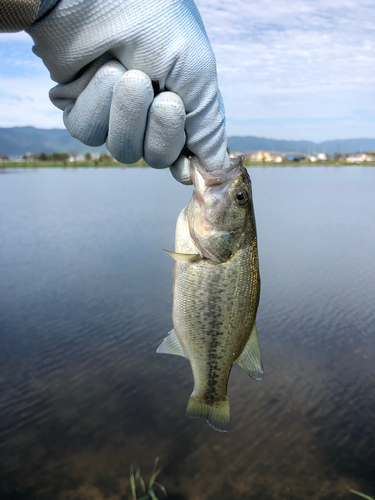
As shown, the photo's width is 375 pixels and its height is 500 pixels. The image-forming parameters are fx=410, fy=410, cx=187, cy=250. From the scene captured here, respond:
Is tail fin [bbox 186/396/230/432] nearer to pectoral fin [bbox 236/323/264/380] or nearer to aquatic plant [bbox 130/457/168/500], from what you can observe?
pectoral fin [bbox 236/323/264/380]

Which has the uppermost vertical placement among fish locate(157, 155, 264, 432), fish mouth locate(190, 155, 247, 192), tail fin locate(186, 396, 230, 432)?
Answer: fish mouth locate(190, 155, 247, 192)

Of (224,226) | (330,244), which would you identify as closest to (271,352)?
(224,226)

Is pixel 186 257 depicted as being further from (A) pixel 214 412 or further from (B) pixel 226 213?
(A) pixel 214 412

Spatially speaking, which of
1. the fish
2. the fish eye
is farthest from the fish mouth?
the fish eye

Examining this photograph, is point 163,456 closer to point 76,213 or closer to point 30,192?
point 76,213

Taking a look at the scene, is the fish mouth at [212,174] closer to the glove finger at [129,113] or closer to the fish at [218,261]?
the fish at [218,261]
